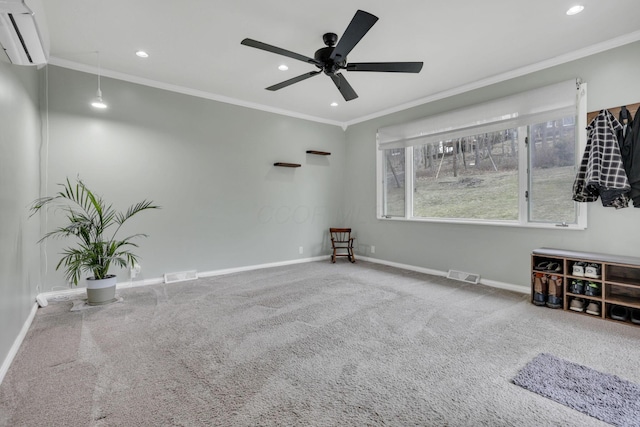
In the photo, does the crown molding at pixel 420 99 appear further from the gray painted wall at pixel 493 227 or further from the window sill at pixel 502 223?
the window sill at pixel 502 223

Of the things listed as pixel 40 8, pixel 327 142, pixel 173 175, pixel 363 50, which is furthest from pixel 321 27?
pixel 327 142

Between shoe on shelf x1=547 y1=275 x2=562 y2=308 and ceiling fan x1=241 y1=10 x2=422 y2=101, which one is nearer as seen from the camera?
ceiling fan x1=241 y1=10 x2=422 y2=101

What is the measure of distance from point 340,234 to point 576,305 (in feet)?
12.1

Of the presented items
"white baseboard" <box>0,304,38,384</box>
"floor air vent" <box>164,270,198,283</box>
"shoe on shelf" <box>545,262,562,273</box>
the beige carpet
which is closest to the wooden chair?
the beige carpet

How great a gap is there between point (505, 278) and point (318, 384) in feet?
10.1

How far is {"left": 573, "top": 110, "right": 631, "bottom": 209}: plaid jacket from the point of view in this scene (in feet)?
9.14

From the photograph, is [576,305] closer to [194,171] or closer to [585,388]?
[585,388]

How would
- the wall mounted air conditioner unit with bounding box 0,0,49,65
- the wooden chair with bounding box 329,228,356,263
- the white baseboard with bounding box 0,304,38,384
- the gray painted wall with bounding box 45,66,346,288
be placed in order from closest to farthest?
the wall mounted air conditioner unit with bounding box 0,0,49,65
the white baseboard with bounding box 0,304,38,384
the gray painted wall with bounding box 45,66,346,288
the wooden chair with bounding box 329,228,356,263

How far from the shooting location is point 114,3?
242 centimetres

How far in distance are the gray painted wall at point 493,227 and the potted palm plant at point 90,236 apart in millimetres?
3662

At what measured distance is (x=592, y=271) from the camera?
287 centimetres

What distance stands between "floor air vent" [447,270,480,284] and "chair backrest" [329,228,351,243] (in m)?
1.97

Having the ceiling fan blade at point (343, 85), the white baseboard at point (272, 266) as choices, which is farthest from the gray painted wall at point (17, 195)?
the ceiling fan blade at point (343, 85)

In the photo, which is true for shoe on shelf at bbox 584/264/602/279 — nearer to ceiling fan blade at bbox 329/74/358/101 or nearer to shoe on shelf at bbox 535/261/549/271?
shoe on shelf at bbox 535/261/549/271
